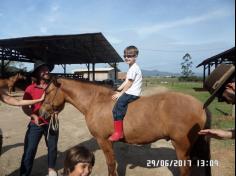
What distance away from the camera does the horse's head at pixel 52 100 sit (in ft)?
16.3

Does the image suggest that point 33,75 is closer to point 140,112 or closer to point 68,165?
point 140,112

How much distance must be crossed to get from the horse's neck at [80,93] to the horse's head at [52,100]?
10cm

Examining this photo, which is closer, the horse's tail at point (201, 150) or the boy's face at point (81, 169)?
the boy's face at point (81, 169)

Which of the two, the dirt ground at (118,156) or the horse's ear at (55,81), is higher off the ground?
the horse's ear at (55,81)

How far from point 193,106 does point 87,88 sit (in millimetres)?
1943

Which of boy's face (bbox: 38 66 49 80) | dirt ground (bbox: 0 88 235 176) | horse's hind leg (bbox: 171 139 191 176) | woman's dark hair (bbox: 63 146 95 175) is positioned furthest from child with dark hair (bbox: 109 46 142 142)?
woman's dark hair (bbox: 63 146 95 175)

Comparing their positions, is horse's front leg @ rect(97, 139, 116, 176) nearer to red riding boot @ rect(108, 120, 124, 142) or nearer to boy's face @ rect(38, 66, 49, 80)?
red riding boot @ rect(108, 120, 124, 142)

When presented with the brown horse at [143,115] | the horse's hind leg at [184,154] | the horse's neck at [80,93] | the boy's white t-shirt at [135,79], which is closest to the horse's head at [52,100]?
the brown horse at [143,115]

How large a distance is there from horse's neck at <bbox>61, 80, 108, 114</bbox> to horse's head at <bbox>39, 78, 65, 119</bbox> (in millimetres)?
104

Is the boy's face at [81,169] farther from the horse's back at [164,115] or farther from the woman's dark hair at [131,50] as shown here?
the woman's dark hair at [131,50]

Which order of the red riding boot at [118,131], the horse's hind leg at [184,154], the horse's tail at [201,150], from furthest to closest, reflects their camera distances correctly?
the red riding boot at [118,131], the horse's tail at [201,150], the horse's hind leg at [184,154]

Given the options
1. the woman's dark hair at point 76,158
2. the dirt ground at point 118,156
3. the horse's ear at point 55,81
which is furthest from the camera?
the dirt ground at point 118,156

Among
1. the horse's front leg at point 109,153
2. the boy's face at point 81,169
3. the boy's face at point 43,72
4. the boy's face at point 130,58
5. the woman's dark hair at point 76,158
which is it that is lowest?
the horse's front leg at point 109,153

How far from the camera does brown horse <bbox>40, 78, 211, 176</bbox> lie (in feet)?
14.0
